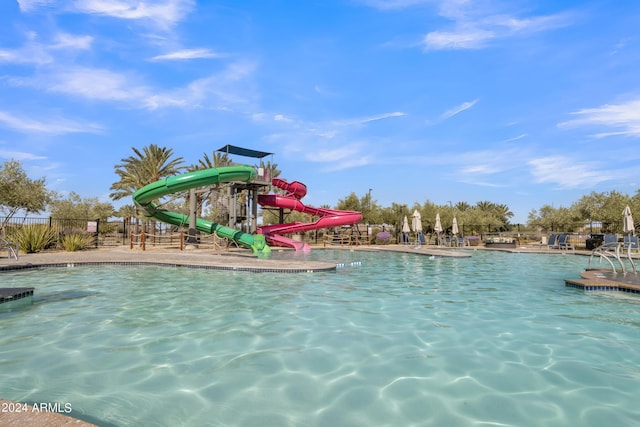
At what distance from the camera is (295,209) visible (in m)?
24.6

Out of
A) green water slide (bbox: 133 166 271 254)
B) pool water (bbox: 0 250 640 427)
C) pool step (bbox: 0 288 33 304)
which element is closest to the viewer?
pool water (bbox: 0 250 640 427)

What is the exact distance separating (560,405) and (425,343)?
189 cm

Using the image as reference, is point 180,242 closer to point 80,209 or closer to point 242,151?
point 242,151

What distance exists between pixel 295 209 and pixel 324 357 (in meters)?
20.0

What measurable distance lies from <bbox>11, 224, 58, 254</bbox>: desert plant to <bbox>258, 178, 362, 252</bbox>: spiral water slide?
36.2 ft

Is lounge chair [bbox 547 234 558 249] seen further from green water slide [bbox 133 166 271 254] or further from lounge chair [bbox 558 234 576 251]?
green water slide [bbox 133 166 271 254]

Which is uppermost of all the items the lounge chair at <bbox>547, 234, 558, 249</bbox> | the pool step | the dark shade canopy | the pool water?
the dark shade canopy

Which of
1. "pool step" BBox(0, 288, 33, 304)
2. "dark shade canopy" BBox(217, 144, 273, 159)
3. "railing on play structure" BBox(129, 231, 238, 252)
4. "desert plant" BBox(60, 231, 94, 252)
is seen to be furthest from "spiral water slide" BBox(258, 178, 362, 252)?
"pool step" BBox(0, 288, 33, 304)

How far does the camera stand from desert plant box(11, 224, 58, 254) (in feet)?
57.7

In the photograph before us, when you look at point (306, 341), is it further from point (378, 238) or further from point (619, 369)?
point (378, 238)

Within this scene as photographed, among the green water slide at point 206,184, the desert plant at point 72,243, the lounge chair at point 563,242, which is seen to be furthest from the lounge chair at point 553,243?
the desert plant at point 72,243

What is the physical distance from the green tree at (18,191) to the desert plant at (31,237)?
275 inches

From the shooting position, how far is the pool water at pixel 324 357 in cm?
342

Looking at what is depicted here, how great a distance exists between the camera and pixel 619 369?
4.36m
